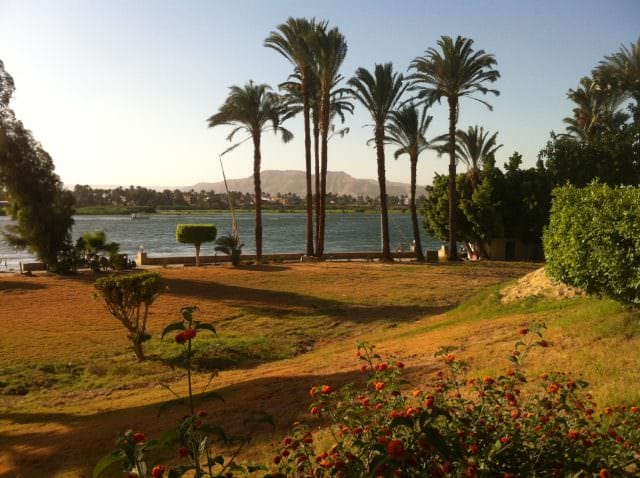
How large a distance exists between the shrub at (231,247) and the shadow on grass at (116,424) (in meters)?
20.0

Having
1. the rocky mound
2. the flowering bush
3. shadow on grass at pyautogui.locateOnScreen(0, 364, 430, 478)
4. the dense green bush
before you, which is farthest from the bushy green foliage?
the flowering bush

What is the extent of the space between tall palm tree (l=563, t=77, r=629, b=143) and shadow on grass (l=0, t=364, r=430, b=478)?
107ft

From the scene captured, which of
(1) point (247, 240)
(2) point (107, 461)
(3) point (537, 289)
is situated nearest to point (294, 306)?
(3) point (537, 289)

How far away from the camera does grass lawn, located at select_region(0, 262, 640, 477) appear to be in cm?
684

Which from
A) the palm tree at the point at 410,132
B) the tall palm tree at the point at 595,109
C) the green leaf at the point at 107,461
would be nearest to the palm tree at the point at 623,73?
the tall palm tree at the point at 595,109

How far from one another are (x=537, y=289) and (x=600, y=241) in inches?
165

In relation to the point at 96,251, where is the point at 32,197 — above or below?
above

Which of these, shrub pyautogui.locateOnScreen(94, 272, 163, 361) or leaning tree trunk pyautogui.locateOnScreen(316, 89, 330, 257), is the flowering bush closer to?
shrub pyautogui.locateOnScreen(94, 272, 163, 361)

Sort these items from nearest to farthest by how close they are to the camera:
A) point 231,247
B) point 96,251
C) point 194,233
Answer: point 96,251
point 231,247
point 194,233

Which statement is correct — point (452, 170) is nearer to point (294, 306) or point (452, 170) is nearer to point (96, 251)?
point (294, 306)

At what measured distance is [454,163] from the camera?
3112 centimetres

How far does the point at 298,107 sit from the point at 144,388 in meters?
24.1

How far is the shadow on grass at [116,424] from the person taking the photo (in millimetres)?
6199

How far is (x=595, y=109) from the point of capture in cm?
3750
